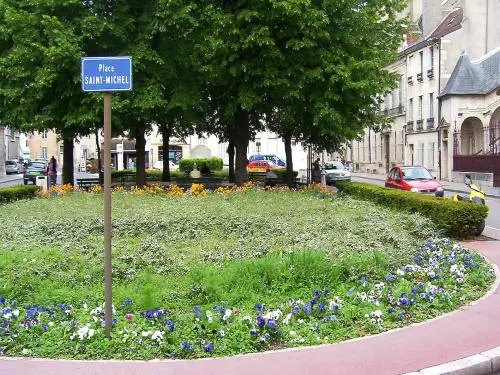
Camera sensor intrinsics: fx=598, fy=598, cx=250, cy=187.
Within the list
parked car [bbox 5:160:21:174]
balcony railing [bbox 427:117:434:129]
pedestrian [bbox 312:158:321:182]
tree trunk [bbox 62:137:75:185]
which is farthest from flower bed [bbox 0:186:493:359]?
parked car [bbox 5:160:21:174]

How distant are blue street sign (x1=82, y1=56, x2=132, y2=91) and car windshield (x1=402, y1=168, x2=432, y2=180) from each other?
20.0 meters

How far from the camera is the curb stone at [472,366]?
16.4ft

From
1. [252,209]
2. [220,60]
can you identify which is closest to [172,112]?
[220,60]

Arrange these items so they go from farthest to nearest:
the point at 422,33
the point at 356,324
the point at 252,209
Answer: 1. the point at 422,33
2. the point at 252,209
3. the point at 356,324

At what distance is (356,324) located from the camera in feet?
20.6

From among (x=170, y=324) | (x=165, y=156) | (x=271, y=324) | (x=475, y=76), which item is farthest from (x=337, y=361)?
(x=475, y=76)

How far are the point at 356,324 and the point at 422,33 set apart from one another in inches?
1993

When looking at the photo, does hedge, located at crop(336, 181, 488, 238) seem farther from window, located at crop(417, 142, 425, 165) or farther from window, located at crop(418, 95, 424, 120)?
window, located at crop(418, 95, 424, 120)

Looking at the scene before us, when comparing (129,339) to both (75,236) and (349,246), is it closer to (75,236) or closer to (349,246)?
(349,246)

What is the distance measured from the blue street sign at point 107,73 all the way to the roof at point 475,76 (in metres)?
38.9

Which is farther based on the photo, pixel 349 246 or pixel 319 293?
pixel 349 246

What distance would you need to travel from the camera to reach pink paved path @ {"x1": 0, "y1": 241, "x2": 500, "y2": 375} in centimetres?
505


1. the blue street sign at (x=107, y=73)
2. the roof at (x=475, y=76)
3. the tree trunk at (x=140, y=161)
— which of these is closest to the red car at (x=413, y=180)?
the tree trunk at (x=140, y=161)

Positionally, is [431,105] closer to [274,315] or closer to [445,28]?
[445,28]
